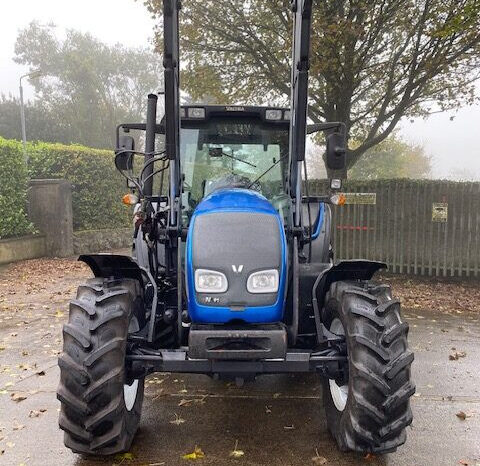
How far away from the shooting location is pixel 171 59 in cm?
346

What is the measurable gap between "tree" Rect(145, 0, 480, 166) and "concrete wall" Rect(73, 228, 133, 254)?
4.87m

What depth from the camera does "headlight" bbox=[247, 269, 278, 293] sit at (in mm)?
3209

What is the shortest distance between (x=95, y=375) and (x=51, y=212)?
10.4 metres

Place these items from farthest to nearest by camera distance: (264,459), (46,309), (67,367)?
(46,309) < (264,459) < (67,367)

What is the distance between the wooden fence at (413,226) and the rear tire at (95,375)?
27.4ft

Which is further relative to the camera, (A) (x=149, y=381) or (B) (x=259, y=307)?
(A) (x=149, y=381)

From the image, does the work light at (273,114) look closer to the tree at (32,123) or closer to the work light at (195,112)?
the work light at (195,112)

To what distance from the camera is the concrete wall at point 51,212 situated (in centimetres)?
1248

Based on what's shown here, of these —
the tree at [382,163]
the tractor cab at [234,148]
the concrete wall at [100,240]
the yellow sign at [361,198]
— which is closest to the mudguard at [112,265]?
the tractor cab at [234,148]

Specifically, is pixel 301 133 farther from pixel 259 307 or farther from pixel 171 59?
pixel 259 307

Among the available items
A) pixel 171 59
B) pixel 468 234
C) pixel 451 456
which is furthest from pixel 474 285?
pixel 171 59

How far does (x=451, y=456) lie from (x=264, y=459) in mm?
1265

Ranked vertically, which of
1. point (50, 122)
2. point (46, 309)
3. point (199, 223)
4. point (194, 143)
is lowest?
point (46, 309)

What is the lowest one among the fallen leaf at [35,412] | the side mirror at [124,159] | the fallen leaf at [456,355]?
the fallen leaf at [456,355]
